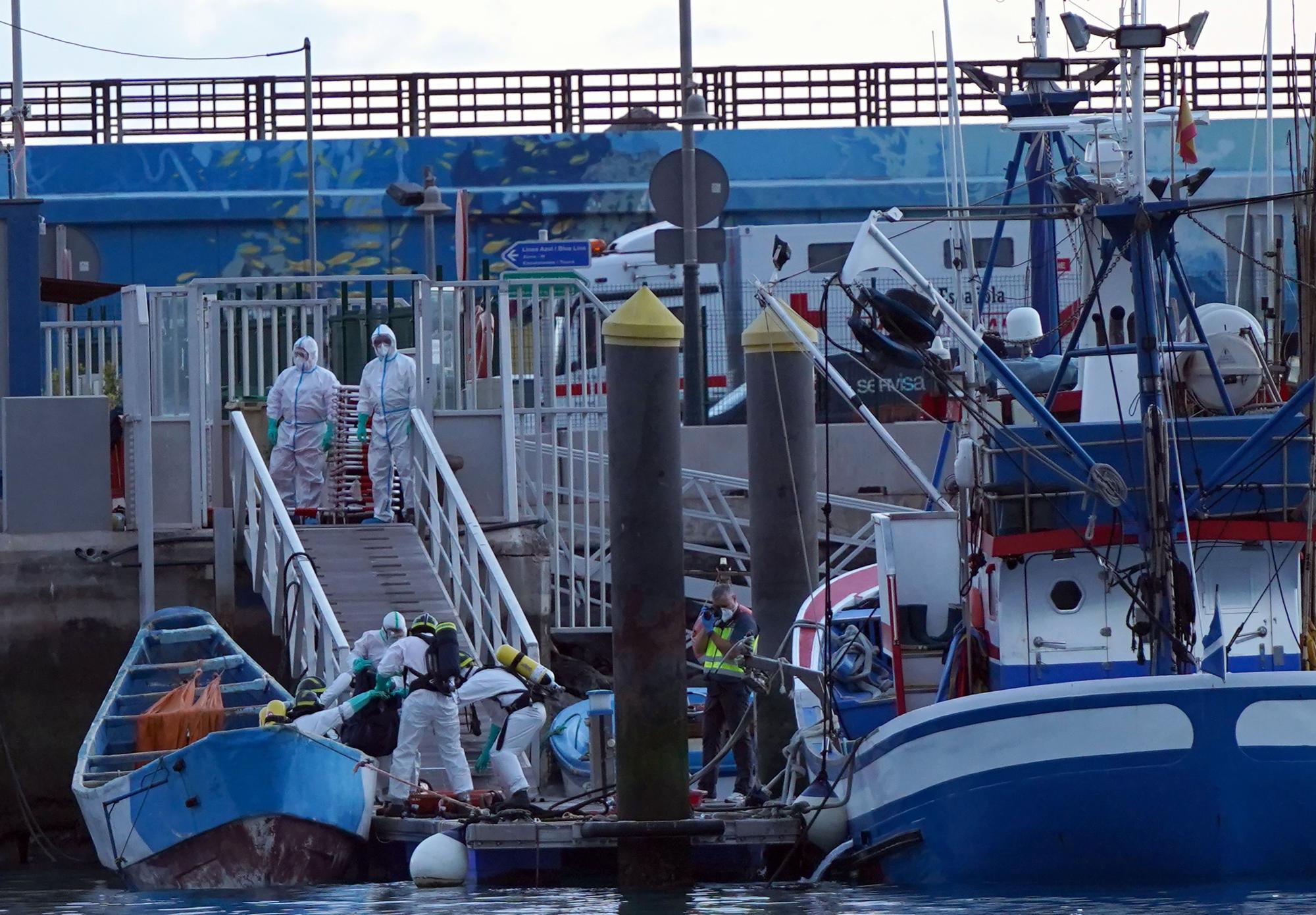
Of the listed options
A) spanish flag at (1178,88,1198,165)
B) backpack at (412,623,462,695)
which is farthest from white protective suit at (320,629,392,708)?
spanish flag at (1178,88,1198,165)

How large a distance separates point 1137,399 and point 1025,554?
50.7 inches

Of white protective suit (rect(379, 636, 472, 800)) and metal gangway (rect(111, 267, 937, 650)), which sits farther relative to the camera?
metal gangway (rect(111, 267, 937, 650))

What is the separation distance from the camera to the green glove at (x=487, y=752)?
1546cm

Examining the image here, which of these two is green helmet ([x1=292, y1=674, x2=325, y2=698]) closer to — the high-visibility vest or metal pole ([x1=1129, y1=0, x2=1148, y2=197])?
the high-visibility vest

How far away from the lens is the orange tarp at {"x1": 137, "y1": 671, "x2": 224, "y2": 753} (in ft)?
50.8

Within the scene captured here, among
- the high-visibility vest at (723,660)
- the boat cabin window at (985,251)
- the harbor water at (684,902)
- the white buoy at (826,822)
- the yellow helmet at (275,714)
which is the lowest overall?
the harbor water at (684,902)

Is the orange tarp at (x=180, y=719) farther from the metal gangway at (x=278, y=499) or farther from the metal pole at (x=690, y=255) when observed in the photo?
the metal pole at (x=690, y=255)

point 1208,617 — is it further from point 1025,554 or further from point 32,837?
point 32,837

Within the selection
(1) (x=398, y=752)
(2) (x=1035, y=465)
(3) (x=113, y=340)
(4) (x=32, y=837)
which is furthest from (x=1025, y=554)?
(3) (x=113, y=340)

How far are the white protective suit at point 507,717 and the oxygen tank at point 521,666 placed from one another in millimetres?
56

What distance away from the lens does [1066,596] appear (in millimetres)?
13391

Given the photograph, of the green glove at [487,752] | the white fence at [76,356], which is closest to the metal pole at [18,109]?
the white fence at [76,356]

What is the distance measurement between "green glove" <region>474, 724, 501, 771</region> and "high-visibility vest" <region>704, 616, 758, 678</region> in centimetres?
151

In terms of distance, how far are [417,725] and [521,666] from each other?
788 millimetres
